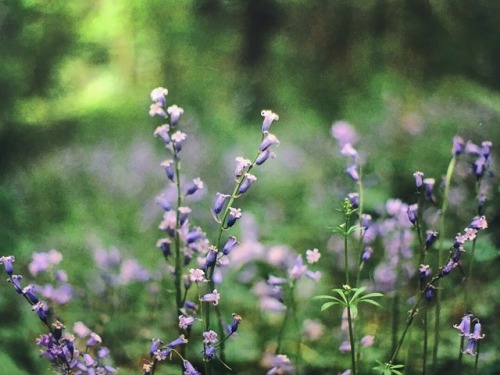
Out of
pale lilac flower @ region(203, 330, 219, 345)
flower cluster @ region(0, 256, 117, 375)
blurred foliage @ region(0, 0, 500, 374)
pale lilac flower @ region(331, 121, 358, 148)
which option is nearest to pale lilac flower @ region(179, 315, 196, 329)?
pale lilac flower @ region(203, 330, 219, 345)

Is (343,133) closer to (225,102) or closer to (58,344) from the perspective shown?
(225,102)

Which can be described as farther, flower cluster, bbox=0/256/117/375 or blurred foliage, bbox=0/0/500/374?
blurred foliage, bbox=0/0/500/374

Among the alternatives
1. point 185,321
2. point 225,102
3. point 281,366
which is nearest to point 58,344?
point 185,321

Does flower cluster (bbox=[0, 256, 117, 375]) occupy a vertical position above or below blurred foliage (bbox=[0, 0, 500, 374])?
below

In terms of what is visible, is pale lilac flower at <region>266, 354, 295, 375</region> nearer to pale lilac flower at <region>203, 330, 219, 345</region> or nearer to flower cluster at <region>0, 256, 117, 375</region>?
pale lilac flower at <region>203, 330, 219, 345</region>

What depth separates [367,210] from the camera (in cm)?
167

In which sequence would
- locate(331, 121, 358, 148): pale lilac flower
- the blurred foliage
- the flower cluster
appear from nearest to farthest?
the flower cluster < the blurred foliage < locate(331, 121, 358, 148): pale lilac flower

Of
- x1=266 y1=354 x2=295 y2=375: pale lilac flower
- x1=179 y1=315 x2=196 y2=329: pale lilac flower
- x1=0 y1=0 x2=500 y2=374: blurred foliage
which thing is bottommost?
x1=179 y1=315 x2=196 y2=329: pale lilac flower

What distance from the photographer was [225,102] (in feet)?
6.06

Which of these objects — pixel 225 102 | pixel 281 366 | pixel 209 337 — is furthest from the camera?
pixel 225 102

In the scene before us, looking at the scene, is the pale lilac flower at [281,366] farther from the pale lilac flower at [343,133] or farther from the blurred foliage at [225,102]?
the pale lilac flower at [343,133]

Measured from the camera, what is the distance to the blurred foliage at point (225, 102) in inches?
67.1

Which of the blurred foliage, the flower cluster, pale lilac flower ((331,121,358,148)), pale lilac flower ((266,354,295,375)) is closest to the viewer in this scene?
the flower cluster

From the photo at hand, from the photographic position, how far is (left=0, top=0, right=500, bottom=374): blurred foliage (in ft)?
5.59
